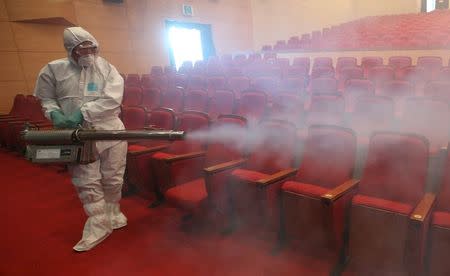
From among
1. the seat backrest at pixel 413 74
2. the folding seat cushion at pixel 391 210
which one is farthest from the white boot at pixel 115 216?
the seat backrest at pixel 413 74

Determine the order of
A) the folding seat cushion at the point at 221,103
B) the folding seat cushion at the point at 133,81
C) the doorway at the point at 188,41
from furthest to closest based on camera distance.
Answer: the doorway at the point at 188,41 < the folding seat cushion at the point at 133,81 < the folding seat cushion at the point at 221,103

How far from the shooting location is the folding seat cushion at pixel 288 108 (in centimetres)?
Result: 175

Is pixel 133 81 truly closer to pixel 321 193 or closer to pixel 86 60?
pixel 86 60

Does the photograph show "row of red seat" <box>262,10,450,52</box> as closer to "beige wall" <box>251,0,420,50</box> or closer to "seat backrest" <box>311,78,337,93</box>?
"beige wall" <box>251,0,420,50</box>

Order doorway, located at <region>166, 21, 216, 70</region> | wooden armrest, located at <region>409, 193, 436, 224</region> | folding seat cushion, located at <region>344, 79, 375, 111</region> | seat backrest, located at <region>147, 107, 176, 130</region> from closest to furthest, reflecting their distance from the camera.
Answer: wooden armrest, located at <region>409, 193, 436, 224</region>
seat backrest, located at <region>147, 107, 176, 130</region>
folding seat cushion, located at <region>344, 79, 375, 111</region>
doorway, located at <region>166, 21, 216, 70</region>

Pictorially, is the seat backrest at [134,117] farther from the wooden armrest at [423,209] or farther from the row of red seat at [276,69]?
the wooden armrest at [423,209]

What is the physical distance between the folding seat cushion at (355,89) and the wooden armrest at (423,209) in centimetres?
116

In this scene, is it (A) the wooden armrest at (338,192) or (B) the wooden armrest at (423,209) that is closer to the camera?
(B) the wooden armrest at (423,209)

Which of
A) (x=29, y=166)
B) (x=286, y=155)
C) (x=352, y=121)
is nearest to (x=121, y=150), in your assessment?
(x=286, y=155)

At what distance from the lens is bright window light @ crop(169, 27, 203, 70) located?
511cm

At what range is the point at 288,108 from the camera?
181 cm

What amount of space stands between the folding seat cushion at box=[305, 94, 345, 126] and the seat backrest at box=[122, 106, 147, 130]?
1.01 metres

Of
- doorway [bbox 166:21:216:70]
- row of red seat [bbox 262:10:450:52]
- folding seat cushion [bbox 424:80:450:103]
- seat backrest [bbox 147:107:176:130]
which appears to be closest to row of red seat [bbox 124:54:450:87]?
folding seat cushion [bbox 424:80:450:103]

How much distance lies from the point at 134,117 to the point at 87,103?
0.85m
